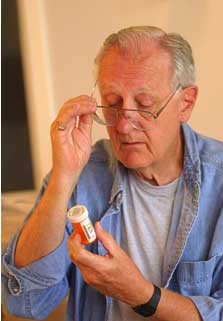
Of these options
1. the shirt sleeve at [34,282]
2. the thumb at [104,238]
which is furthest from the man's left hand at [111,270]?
the shirt sleeve at [34,282]

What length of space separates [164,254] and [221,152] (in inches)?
13.2

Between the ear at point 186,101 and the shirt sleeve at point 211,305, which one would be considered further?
the ear at point 186,101

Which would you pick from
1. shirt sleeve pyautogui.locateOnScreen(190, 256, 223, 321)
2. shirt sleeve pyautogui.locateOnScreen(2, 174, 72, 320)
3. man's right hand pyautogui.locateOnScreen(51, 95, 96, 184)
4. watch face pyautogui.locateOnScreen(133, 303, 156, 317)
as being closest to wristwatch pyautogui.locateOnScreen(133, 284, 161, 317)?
watch face pyautogui.locateOnScreen(133, 303, 156, 317)

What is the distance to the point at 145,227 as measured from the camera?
1.33 meters

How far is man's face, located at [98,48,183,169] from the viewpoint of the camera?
4.05ft

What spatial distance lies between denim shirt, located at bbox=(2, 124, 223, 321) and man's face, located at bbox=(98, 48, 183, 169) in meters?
0.12

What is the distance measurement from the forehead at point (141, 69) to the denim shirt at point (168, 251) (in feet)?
0.68

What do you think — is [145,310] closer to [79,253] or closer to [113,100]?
[79,253]

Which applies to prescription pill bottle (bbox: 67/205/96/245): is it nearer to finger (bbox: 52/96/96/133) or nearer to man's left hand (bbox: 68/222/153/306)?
man's left hand (bbox: 68/222/153/306)

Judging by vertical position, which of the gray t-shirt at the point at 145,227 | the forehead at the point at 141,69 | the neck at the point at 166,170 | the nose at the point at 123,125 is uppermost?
the forehead at the point at 141,69

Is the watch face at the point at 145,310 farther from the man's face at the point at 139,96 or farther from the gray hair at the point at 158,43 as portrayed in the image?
the gray hair at the point at 158,43

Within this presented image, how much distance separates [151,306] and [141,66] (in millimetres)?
601

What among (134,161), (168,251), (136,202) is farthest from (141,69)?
(168,251)

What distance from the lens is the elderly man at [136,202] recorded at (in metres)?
1.21
